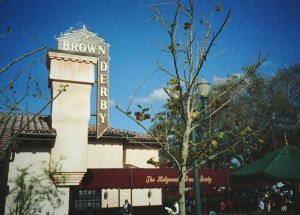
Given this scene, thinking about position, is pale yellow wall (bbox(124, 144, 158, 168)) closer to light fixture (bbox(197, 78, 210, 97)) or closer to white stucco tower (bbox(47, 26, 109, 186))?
white stucco tower (bbox(47, 26, 109, 186))

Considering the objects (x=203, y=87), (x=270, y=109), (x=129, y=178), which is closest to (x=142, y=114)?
(x=203, y=87)

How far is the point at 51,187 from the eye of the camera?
38.6 ft

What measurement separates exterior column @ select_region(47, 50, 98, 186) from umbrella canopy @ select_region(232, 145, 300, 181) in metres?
8.00

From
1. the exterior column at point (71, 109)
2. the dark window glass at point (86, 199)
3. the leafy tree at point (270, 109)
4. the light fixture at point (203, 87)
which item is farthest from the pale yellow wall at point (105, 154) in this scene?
the light fixture at point (203, 87)

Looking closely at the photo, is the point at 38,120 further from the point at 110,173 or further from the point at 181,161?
the point at 181,161

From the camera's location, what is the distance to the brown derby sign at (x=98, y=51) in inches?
557

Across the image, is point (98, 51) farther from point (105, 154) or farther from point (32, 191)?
point (32, 191)

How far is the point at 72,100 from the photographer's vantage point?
13.1 m

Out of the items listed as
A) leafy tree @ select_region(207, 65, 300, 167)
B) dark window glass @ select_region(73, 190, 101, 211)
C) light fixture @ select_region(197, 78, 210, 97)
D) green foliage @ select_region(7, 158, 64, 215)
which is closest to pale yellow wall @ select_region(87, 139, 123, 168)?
dark window glass @ select_region(73, 190, 101, 211)

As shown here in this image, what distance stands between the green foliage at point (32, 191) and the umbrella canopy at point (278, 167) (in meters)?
8.61

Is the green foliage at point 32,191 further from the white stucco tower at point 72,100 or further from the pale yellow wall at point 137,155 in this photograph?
the pale yellow wall at point 137,155

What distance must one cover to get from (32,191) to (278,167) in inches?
396

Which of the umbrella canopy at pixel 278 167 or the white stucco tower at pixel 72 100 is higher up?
the white stucco tower at pixel 72 100

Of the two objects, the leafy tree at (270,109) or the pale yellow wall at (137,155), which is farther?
the leafy tree at (270,109)
